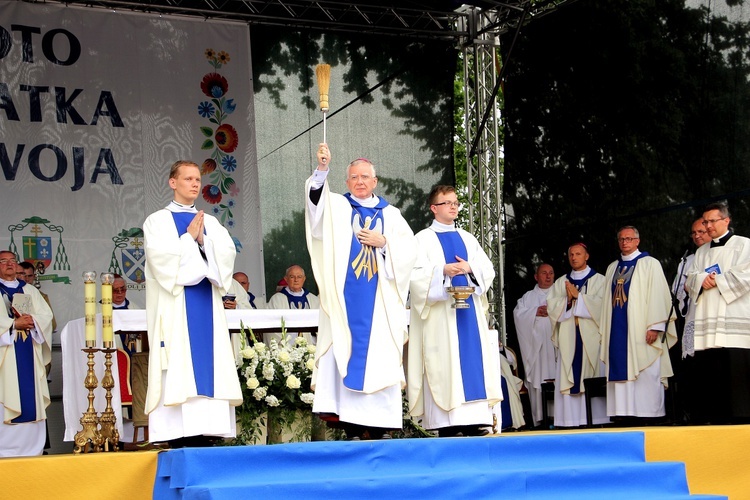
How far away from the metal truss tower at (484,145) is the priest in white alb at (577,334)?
1.13 meters

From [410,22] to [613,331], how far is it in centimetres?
532

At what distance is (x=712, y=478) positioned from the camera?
7418 mm

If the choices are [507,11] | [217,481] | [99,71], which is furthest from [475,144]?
[217,481]

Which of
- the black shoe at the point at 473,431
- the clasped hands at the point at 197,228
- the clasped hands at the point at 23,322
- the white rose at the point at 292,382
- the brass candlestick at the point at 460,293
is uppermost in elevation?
the clasped hands at the point at 197,228

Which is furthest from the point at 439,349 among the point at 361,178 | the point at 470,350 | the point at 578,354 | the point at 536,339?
the point at 536,339

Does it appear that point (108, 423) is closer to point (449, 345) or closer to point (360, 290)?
point (360, 290)

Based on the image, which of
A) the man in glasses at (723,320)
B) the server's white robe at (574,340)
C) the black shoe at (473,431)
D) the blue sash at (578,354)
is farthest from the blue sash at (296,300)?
the black shoe at (473,431)

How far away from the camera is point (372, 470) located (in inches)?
237

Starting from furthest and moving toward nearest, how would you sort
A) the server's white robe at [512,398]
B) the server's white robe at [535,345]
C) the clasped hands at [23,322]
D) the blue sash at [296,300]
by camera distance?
the server's white robe at [535,345] < the server's white robe at [512,398] < the blue sash at [296,300] < the clasped hands at [23,322]

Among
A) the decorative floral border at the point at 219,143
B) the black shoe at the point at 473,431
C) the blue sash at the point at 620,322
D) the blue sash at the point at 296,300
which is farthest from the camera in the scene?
the decorative floral border at the point at 219,143

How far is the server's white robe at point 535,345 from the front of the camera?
12914mm

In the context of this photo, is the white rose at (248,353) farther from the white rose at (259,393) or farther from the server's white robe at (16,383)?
the server's white robe at (16,383)

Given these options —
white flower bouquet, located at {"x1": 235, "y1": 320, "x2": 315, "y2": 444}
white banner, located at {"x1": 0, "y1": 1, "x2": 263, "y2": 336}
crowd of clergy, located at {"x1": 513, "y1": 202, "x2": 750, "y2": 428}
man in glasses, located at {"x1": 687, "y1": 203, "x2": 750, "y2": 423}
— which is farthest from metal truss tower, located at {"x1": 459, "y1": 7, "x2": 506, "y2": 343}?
white flower bouquet, located at {"x1": 235, "y1": 320, "x2": 315, "y2": 444}

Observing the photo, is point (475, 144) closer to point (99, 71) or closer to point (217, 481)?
point (99, 71)
